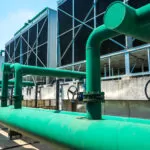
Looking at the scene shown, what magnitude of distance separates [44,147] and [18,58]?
65.9ft

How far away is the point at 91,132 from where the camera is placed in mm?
2129

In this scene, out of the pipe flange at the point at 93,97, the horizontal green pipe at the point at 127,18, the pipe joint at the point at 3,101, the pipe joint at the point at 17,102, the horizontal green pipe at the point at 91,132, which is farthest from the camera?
the pipe joint at the point at 3,101

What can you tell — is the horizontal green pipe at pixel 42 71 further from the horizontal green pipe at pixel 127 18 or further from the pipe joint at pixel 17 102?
the horizontal green pipe at pixel 127 18

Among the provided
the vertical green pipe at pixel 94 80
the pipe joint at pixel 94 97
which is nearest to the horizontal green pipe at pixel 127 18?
the vertical green pipe at pixel 94 80

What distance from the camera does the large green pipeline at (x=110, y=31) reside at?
1.97m

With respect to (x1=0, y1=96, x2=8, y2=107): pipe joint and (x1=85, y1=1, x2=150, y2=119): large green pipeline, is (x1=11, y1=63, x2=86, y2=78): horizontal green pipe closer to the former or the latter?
(x1=0, y1=96, x2=8, y2=107): pipe joint

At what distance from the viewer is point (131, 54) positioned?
39.7 ft

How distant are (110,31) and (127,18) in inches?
21.2

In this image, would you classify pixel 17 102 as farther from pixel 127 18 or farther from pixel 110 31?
pixel 127 18

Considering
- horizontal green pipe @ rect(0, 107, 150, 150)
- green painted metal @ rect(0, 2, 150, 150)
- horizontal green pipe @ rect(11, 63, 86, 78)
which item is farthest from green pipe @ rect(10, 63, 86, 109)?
horizontal green pipe @ rect(0, 107, 150, 150)

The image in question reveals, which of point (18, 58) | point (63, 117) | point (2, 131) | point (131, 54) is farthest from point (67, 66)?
point (63, 117)

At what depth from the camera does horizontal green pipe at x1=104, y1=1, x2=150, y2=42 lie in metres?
1.95

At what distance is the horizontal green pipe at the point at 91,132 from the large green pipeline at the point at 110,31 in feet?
0.97

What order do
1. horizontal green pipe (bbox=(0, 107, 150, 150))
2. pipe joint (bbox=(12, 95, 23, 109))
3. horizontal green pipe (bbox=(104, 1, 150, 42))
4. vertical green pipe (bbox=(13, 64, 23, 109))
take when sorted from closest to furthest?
horizontal green pipe (bbox=(0, 107, 150, 150))
horizontal green pipe (bbox=(104, 1, 150, 42))
pipe joint (bbox=(12, 95, 23, 109))
vertical green pipe (bbox=(13, 64, 23, 109))
